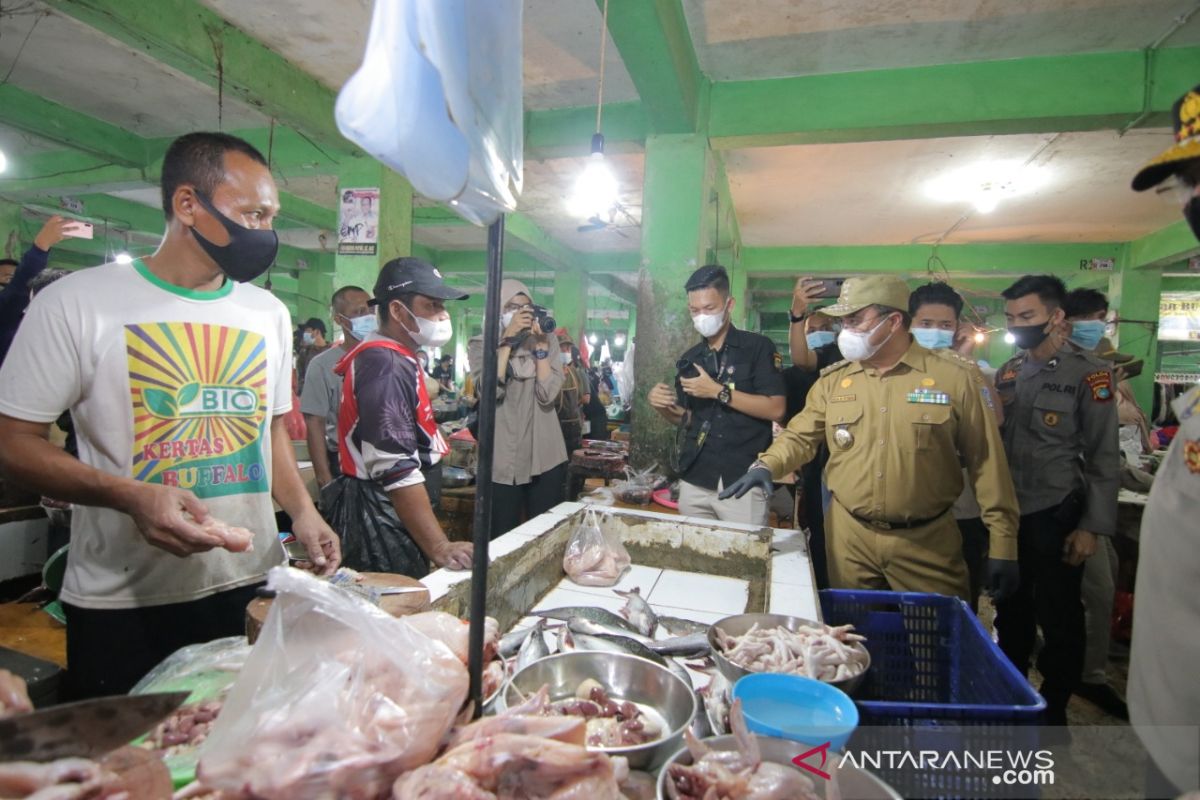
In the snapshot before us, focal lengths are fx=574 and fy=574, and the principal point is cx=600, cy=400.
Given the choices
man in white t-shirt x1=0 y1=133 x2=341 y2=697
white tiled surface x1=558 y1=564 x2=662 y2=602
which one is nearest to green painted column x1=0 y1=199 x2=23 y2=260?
man in white t-shirt x1=0 y1=133 x2=341 y2=697

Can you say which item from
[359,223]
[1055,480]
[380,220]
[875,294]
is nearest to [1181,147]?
[875,294]

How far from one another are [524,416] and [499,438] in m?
0.35

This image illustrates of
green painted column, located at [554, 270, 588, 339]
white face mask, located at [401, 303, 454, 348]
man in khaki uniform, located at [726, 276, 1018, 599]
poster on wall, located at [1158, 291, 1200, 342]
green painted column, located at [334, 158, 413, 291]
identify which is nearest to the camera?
man in khaki uniform, located at [726, 276, 1018, 599]

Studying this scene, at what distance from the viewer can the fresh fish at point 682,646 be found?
1958 millimetres

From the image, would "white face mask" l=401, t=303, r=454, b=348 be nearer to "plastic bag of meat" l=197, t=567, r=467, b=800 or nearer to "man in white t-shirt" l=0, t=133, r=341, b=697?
"man in white t-shirt" l=0, t=133, r=341, b=697

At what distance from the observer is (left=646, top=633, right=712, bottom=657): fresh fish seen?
6.42 feet

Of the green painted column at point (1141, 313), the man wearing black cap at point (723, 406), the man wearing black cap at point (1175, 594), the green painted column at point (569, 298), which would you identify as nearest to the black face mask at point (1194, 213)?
the man wearing black cap at point (1175, 594)

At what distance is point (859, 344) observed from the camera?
292 centimetres

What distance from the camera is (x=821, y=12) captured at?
173 inches

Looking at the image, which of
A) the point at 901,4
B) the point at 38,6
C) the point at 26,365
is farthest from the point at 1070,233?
the point at 38,6

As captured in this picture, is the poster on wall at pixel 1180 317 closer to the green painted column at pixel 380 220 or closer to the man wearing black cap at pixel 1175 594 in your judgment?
the man wearing black cap at pixel 1175 594

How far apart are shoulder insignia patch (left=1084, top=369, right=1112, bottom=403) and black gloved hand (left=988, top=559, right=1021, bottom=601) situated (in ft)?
4.71

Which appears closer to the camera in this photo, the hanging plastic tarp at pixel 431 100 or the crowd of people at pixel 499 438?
the hanging plastic tarp at pixel 431 100

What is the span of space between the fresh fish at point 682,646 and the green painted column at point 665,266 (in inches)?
140
